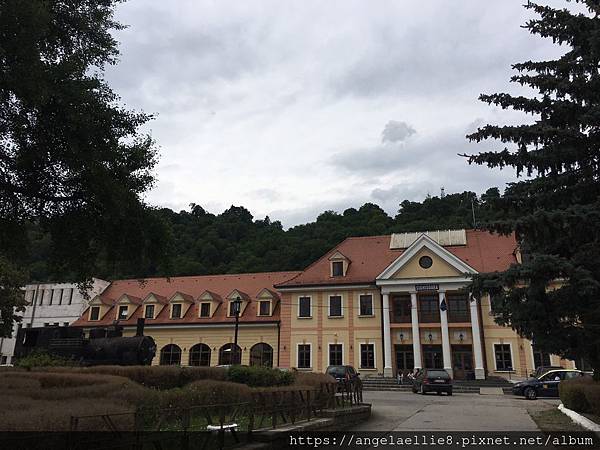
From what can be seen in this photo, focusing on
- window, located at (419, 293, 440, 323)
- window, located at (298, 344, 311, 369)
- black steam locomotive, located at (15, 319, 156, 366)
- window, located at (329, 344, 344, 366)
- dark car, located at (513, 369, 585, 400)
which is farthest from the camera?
window, located at (298, 344, 311, 369)

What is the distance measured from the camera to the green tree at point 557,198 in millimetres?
10930

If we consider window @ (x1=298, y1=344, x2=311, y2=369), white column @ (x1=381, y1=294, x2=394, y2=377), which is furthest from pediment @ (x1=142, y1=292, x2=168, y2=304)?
white column @ (x1=381, y1=294, x2=394, y2=377)

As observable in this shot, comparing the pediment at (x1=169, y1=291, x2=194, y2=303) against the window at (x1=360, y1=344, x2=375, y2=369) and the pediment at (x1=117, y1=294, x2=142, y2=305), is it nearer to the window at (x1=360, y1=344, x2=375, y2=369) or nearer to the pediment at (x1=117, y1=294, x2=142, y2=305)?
the pediment at (x1=117, y1=294, x2=142, y2=305)

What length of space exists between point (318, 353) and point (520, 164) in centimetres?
2974

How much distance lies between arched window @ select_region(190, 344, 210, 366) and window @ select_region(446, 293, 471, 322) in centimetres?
2043

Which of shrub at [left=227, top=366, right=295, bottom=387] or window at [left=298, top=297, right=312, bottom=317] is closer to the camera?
shrub at [left=227, top=366, right=295, bottom=387]

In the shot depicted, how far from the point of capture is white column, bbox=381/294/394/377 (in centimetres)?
3719

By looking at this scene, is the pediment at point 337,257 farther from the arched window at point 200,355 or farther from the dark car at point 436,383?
the dark car at point 436,383

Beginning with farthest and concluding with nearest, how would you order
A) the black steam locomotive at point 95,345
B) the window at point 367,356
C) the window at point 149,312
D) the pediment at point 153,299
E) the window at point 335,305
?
1. the pediment at point 153,299
2. the window at point 149,312
3. the window at point 335,305
4. the window at point 367,356
5. the black steam locomotive at point 95,345

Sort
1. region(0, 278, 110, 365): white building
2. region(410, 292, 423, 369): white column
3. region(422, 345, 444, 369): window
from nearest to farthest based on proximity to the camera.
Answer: region(410, 292, 423, 369): white column → region(422, 345, 444, 369): window → region(0, 278, 110, 365): white building

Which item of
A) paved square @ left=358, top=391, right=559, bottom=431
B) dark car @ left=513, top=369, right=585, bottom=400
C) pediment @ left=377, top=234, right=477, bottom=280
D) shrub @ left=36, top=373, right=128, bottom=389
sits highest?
pediment @ left=377, top=234, right=477, bottom=280

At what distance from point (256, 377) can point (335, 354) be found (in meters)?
23.8

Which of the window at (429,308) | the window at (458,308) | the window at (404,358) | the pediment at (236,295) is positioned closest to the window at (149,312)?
the pediment at (236,295)

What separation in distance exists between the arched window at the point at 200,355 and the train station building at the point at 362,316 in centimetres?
10
